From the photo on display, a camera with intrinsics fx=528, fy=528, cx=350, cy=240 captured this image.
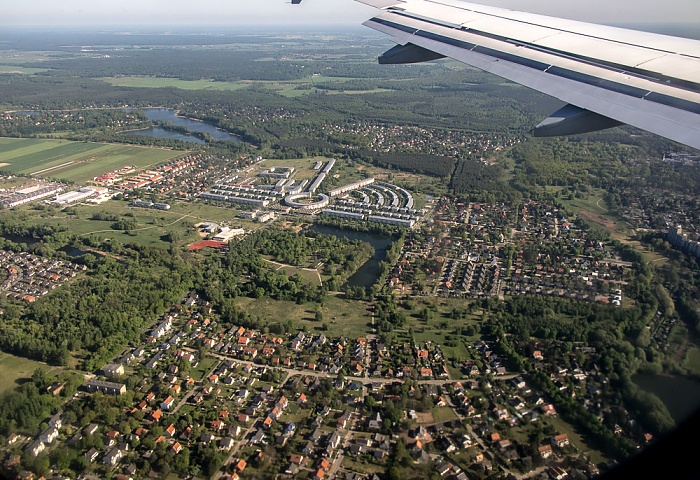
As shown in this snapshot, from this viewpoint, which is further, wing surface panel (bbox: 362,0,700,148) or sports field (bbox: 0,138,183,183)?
sports field (bbox: 0,138,183,183)

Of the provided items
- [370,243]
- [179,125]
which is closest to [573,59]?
[370,243]

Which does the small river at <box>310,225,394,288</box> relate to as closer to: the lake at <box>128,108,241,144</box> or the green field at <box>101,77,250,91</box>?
the lake at <box>128,108,241,144</box>

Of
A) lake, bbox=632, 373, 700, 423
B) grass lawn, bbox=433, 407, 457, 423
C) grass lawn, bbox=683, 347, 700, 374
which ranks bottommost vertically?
grass lawn, bbox=433, 407, 457, 423

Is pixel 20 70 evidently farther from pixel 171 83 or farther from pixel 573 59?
pixel 573 59

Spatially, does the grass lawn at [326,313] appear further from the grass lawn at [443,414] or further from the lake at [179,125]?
the lake at [179,125]

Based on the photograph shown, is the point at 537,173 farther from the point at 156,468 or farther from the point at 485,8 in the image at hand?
the point at 156,468

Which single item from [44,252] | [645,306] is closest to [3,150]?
[44,252]

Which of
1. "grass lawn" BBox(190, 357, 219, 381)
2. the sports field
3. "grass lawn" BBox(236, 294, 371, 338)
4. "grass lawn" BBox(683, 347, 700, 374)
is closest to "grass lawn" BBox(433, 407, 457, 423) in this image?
"grass lawn" BBox(236, 294, 371, 338)
